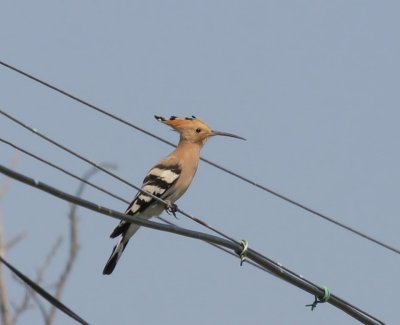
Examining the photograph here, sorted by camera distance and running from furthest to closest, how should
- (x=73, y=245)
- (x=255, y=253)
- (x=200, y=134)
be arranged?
(x=73, y=245)
(x=200, y=134)
(x=255, y=253)

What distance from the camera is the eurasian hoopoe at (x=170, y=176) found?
11250 millimetres

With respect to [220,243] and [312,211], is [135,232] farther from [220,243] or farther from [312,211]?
[220,243]

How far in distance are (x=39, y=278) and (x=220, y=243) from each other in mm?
4662

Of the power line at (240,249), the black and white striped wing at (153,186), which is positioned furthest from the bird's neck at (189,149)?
the power line at (240,249)

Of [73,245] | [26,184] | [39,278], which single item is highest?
[73,245]

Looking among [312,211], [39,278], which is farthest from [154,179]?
[312,211]

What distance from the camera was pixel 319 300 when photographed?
8.66m

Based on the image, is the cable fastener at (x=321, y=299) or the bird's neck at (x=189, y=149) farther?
the bird's neck at (x=189, y=149)

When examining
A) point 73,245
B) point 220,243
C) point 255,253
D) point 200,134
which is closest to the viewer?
point 220,243

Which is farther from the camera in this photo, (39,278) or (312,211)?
(39,278)

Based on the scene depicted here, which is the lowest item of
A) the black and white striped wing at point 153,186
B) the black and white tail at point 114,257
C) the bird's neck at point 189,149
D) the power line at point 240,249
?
the power line at point 240,249

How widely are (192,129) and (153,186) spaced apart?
751 mm

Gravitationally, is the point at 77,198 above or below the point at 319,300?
below

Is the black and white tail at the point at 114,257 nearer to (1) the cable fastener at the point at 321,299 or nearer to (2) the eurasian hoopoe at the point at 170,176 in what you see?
(2) the eurasian hoopoe at the point at 170,176
